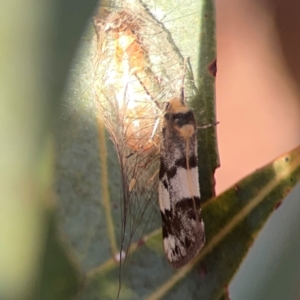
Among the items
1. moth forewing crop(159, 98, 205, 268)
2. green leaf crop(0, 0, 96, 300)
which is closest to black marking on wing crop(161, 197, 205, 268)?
moth forewing crop(159, 98, 205, 268)

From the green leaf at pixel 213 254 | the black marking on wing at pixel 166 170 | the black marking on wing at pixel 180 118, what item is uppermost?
the black marking on wing at pixel 180 118

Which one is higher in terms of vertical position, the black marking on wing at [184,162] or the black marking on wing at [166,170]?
the black marking on wing at [184,162]

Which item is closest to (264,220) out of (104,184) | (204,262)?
(204,262)

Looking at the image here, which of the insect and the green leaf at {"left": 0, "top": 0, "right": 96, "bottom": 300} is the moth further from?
the green leaf at {"left": 0, "top": 0, "right": 96, "bottom": 300}

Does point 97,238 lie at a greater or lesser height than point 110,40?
lesser

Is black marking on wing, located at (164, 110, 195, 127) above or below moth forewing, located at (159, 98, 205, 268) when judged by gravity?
above

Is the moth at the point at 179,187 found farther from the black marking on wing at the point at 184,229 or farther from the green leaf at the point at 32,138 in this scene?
the green leaf at the point at 32,138

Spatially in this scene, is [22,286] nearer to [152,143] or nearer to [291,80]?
[152,143]

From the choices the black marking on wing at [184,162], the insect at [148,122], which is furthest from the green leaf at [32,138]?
the black marking on wing at [184,162]
